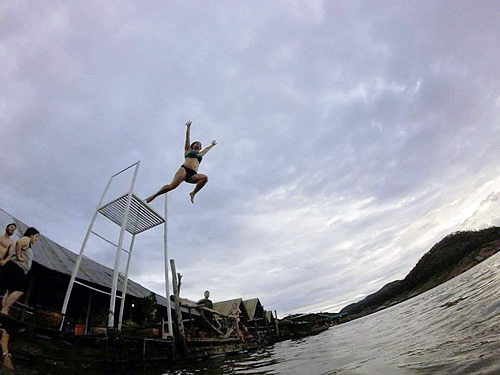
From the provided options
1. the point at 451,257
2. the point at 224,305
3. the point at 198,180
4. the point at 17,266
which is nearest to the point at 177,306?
the point at 17,266

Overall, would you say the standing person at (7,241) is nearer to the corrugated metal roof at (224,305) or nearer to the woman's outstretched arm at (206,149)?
the woman's outstretched arm at (206,149)

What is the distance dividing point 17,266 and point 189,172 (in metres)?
4.70

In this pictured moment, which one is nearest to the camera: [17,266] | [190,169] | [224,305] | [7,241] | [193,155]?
[7,241]

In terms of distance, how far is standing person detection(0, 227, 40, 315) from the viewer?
508cm

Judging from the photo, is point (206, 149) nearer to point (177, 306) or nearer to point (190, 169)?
point (190, 169)

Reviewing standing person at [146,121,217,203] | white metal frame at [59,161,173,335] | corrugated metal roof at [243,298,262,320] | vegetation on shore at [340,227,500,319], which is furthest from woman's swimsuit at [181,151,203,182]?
vegetation on shore at [340,227,500,319]

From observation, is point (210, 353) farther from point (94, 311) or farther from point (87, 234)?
point (87, 234)

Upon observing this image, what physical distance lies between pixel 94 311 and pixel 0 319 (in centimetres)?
718

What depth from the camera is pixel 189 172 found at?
6.60 meters

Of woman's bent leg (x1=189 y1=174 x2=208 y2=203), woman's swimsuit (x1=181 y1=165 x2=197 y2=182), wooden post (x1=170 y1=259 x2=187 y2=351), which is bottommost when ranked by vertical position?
wooden post (x1=170 y1=259 x2=187 y2=351)

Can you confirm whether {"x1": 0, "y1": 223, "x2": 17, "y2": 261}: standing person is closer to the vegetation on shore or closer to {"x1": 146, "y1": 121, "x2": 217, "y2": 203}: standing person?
{"x1": 146, "y1": 121, "x2": 217, "y2": 203}: standing person

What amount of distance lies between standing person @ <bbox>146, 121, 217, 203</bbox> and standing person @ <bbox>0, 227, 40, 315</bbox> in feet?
8.72

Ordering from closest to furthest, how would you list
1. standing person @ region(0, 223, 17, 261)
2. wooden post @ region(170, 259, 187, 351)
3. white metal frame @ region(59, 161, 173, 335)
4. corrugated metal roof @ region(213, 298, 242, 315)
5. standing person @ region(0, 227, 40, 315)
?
1. standing person @ region(0, 227, 40, 315)
2. standing person @ region(0, 223, 17, 261)
3. white metal frame @ region(59, 161, 173, 335)
4. wooden post @ region(170, 259, 187, 351)
5. corrugated metal roof @ region(213, 298, 242, 315)

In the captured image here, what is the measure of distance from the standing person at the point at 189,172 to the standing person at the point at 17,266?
266 cm
